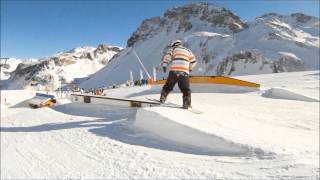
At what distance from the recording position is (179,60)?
895 centimetres

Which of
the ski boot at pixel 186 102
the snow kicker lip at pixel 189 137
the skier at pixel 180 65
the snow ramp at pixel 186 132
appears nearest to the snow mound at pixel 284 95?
the skier at pixel 180 65

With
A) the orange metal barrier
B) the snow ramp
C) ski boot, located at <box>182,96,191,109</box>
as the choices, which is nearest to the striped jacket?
ski boot, located at <box>182,96,191,109</box>

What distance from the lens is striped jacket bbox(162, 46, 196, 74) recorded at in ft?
29.3

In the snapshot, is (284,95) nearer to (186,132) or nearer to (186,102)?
(186,102)

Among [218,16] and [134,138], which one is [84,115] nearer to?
[134,138]

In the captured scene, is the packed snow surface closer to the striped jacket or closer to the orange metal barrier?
the striped jacket

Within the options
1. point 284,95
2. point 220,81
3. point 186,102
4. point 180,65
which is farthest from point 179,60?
point 220,81

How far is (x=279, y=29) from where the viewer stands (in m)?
158

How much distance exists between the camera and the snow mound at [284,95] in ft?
45.7

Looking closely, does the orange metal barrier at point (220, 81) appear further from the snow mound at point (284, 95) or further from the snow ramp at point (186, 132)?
the snow ramp at point (186, 132)

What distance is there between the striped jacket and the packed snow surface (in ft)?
4.64

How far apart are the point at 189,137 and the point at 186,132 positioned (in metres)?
0.11

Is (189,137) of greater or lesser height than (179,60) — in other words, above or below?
below

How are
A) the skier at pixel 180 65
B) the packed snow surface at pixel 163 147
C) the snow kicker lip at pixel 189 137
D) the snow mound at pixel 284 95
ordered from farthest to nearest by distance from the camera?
the snow mound at pixel 284 95
the skier at pixel 180 65
the snow kicker lip at pixel 189 137
the packed snow surface at pixel 163 147
